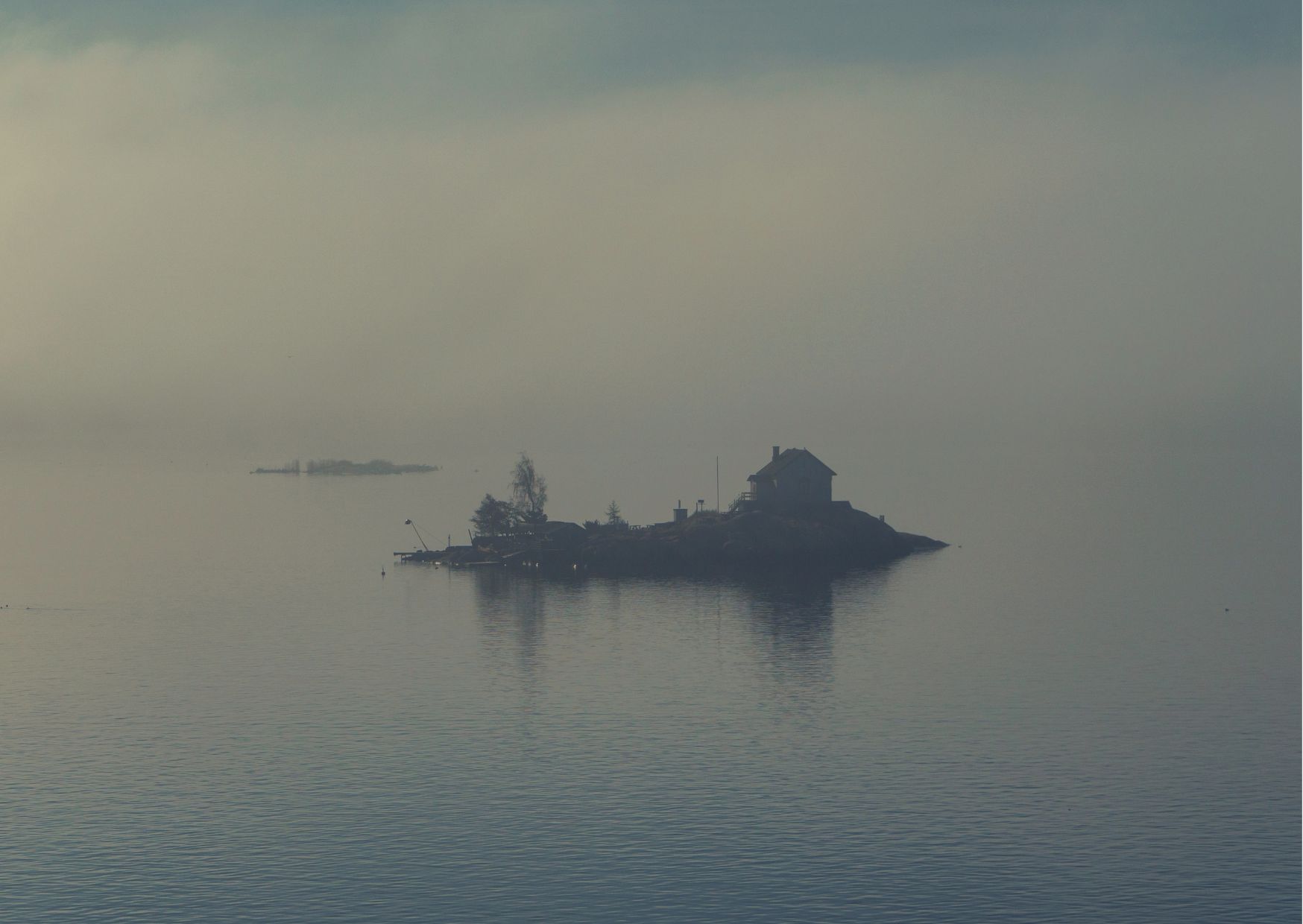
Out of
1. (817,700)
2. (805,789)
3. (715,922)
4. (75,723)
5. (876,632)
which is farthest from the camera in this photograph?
(876,632)

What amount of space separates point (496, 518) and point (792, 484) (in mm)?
43458

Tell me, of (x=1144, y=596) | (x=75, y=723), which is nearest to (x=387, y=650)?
(x=75, y=723)

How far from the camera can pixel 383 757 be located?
78938 mm

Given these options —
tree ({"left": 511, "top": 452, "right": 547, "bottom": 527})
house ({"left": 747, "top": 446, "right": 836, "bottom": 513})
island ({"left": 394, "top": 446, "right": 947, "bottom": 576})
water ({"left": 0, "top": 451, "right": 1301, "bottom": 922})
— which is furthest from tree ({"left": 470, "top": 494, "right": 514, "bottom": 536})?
water ({"left": 0, "top": 451, "right": 1301, "bottom": 922})

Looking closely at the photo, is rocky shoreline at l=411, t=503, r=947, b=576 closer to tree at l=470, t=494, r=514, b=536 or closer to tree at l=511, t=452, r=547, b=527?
tree at l=470, t=494, r=514, b=536

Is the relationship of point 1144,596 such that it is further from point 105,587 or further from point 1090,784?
point 105,587

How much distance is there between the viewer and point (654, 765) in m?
77.2

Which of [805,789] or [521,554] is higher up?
[521,554]

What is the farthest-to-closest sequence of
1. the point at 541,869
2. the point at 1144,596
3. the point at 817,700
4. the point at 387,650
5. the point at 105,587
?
1. the point at 105,587
2. the point at 1144,596
3. the point at 387,650
4. the point at 817,700
5. the point at 541,869

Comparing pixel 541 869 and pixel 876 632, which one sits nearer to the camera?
pixel 541 869

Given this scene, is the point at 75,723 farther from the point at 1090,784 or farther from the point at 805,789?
the point at 1090,784

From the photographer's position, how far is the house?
18300cm

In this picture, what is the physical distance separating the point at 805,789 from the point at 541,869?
18274 mm

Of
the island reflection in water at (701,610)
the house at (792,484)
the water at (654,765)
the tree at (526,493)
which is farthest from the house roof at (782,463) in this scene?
the water at (654,765)
